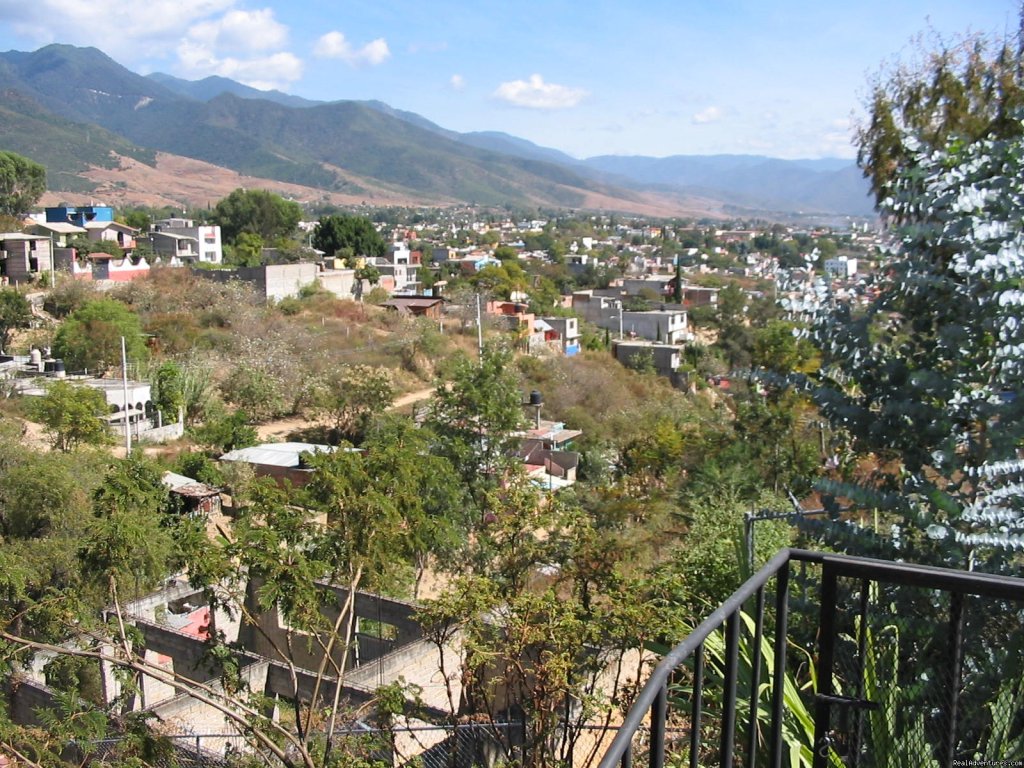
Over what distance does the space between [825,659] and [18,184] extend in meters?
48.4

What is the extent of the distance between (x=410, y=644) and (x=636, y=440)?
9.80m

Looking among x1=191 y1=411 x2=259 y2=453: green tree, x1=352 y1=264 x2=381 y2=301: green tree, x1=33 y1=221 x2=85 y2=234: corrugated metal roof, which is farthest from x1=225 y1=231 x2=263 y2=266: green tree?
x1=191 y1=411 x2=259 y2=453: green tree

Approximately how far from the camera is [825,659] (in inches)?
65.1

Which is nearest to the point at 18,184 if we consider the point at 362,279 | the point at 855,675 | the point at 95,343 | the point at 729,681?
the point at 362,279

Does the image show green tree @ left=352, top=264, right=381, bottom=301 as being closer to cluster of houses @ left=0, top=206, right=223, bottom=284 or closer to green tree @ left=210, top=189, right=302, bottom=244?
cluster of houses @ left=0, top=206, right=223, bottom=284

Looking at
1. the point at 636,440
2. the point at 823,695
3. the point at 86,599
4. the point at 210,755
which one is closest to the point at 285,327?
the point at 636,440

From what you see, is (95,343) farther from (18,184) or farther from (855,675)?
(18,184)

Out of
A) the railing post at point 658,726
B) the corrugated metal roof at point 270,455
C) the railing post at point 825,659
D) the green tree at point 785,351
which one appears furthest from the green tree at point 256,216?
the railing post at point 658,726

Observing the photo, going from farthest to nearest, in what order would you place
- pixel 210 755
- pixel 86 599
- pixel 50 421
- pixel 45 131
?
pixel 45 131, pixel 50 421, pixel 86 599, pixel 210 755

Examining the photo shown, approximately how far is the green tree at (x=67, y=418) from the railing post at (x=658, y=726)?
16.0m

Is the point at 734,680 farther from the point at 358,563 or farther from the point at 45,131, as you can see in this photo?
the point at 45,131

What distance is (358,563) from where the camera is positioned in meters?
5.76

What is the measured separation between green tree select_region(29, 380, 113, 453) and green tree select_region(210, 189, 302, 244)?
30617 millimetres

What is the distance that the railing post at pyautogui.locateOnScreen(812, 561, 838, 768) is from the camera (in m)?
1.57
